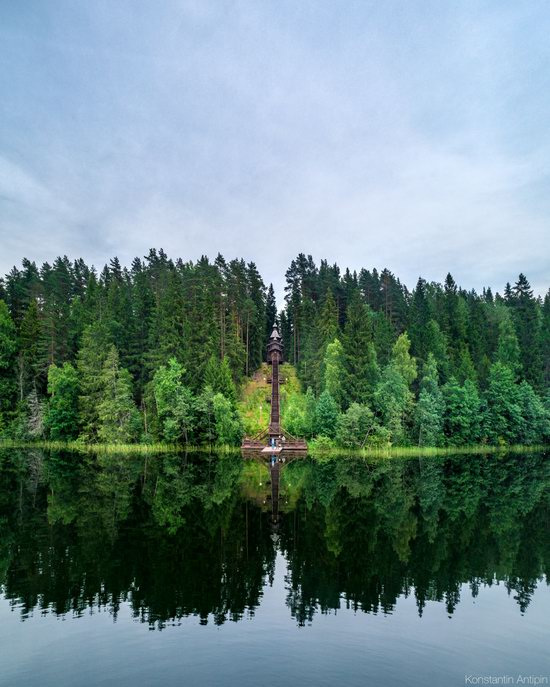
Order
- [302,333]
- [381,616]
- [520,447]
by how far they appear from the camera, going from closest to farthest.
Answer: [381,616] < [520,447] < [302,333]

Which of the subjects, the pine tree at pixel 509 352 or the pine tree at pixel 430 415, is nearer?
the pine tree at pixel 430 415

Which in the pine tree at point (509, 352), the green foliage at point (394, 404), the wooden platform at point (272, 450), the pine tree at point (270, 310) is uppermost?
the pine tree at point (270, 310)

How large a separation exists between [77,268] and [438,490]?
99960mm

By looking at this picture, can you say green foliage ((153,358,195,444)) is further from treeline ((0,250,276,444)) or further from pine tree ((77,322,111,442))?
pine tree ((77,322,111,442))

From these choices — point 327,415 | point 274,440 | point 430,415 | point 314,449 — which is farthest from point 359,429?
point 274,440

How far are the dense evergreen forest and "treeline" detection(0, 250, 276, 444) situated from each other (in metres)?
0.22

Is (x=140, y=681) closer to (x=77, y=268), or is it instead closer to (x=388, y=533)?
(x=388, y=533)

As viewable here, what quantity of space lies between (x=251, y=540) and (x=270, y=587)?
5492mm

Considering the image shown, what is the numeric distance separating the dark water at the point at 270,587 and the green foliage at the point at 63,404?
31786 mm

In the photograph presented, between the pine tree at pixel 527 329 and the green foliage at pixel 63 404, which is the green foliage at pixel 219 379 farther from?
the pine tree at pixel 527 329

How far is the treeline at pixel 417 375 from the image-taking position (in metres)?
59.2

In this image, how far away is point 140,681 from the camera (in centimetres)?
1173

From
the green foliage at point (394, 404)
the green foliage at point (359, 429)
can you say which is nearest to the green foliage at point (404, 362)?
the green foliage at point (394, 404)

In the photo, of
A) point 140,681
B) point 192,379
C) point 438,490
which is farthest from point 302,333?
point 140,681
